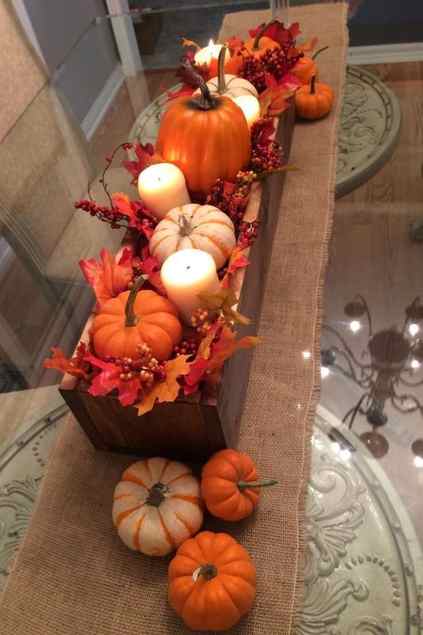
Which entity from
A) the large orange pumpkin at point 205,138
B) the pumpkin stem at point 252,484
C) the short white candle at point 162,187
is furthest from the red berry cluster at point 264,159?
the pumpkin stem at point 252,484

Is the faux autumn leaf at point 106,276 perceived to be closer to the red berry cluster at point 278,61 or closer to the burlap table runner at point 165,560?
the burlap table runner at point 165,560

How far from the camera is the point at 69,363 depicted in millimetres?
625

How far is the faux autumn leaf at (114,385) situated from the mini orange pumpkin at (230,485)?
0.12 meters

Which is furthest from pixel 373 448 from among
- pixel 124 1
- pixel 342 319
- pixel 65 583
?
pixel 124 1

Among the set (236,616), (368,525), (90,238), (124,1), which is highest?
(124,1)

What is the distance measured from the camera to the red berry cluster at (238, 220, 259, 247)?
75 centimetres

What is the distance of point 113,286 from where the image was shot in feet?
2.30

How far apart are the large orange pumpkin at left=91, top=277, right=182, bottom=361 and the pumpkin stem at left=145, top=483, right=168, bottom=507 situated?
141 millimetres

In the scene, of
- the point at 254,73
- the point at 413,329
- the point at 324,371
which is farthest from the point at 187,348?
the point at 254,73

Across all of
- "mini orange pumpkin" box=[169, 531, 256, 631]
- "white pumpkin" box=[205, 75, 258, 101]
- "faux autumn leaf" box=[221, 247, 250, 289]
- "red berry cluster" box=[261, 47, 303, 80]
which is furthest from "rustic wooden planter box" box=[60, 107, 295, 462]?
"red berry cluster" box=[261, 47, 303, 80]

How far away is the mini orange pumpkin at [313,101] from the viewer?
44.1 inches

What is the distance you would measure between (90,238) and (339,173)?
1.59 ft

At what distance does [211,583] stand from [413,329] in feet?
1.64

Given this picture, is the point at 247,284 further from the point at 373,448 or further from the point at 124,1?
the point at 124,1
